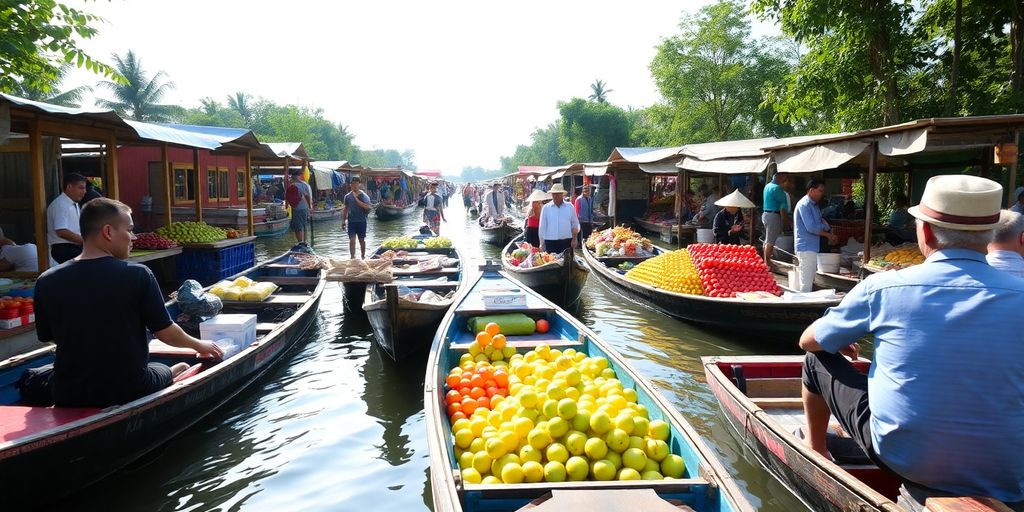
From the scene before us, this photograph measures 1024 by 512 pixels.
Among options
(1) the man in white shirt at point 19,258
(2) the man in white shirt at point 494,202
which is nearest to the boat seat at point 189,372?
(1) the man in white shirt at point 19,258

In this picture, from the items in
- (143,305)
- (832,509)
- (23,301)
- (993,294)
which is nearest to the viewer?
(993,294)

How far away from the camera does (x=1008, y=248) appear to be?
4039 millimetres

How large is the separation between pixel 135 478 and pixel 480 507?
3192 mm

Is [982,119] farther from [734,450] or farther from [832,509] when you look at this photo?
[832,509]

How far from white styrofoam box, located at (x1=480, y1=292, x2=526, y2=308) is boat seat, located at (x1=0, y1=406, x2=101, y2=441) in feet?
11.3

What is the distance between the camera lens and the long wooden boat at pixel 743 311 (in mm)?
7407

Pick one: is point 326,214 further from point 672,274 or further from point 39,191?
point 672,274

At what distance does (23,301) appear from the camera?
6.64 meters

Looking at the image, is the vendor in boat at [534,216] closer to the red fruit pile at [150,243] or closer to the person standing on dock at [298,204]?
the person standing on dock at [298,204]

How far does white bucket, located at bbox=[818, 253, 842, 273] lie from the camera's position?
9305 mm

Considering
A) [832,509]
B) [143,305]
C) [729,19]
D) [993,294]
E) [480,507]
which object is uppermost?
[729,19]

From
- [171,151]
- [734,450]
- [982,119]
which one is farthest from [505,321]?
[171,151]

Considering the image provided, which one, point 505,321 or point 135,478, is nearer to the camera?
point 135,478

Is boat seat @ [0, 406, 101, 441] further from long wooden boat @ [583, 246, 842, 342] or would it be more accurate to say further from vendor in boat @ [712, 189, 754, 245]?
vendor in boat @ [712, 189, 754, 245]
